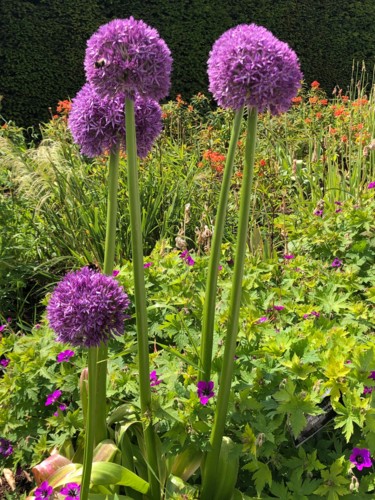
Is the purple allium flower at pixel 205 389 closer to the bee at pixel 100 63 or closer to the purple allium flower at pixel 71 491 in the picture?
the purple allium flower at pixel 71 491

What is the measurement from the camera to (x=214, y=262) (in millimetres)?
1473

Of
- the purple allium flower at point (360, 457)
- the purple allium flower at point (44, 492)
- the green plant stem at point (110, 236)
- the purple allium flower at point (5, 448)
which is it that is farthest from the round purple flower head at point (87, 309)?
the purple allium flower at point (5, 448)

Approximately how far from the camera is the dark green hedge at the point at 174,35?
7074 millimetres

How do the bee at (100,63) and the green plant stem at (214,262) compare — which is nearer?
the bee at (100,63)

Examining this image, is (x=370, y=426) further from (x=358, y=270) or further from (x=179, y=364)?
(x=358, y=270)

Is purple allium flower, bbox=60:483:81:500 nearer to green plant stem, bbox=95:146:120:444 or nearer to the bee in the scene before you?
green plant stem, bbox=95:146:120:444

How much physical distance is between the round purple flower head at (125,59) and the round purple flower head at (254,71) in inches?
5.7

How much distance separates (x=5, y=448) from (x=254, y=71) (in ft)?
5.19

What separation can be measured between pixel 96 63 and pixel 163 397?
1.01m

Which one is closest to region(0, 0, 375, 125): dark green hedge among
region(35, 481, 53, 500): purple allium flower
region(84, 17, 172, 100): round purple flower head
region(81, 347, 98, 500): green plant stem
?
region(35, 481, 53, 500): purple allium flower

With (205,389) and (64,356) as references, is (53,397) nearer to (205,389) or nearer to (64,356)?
(64,356)

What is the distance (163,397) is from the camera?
175cm

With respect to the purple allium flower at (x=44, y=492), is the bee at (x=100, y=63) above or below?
above

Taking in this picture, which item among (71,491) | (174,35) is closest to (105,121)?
(71,491)
